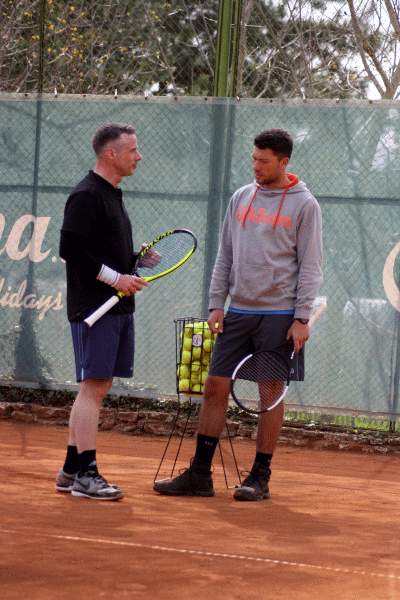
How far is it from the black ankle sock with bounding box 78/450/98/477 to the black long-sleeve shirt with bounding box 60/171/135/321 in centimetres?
68

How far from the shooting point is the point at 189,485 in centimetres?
640

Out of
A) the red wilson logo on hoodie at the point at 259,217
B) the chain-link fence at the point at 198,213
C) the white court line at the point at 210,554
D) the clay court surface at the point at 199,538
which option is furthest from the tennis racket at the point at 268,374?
the chain-link fence at the point at 198,213

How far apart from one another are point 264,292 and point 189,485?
1070 millimetres

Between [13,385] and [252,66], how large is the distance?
2969 millimetres

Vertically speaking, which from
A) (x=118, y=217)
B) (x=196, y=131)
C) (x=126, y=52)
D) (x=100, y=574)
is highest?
(x=126, y=52)

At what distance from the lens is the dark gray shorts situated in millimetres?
6363

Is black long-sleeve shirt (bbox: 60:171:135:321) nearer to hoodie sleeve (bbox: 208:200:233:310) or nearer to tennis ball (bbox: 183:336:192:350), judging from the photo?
hoodie sleeve (bbox: 208:200:233:310)

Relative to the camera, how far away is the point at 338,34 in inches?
353

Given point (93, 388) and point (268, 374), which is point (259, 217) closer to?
point (268, 374)

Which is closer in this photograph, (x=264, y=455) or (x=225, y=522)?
(x=225, y=522)

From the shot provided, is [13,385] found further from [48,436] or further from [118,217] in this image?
[118,217]

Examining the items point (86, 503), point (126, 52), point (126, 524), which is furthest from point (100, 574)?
point (126, 52)

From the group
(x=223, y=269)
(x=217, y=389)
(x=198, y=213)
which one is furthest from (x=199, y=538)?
(x=198, y=213)

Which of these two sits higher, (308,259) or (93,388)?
(308,259)
